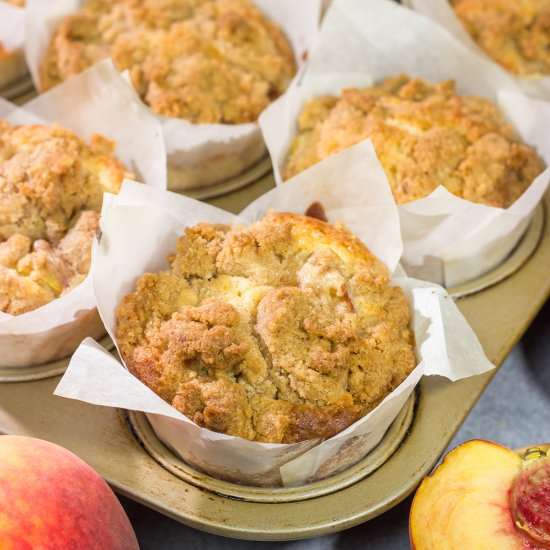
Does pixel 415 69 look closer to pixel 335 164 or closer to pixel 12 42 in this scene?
pixel 335 164

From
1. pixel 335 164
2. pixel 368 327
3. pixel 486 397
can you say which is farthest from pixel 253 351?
pixel 486 397

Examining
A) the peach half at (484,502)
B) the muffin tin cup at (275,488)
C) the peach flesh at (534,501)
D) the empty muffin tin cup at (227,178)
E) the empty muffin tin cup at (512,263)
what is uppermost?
the peach flesh at (534,501)

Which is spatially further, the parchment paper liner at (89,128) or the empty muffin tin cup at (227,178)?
the empty muffin tin cup at (227,178)

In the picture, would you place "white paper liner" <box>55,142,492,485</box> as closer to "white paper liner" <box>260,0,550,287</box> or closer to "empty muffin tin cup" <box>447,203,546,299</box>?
"white paper liner" <box>260,0,550,287</box>

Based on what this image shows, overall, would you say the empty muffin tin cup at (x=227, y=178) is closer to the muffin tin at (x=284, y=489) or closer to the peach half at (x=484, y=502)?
the muffin tin at (x=284, y=489)

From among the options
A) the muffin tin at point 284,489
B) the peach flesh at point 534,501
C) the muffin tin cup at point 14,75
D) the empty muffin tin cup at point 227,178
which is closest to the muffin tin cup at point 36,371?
the muffin tin at point 284,489

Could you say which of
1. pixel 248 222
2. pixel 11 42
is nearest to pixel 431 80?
pixel 248 222

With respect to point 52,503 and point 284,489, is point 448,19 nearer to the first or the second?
point 284,489
